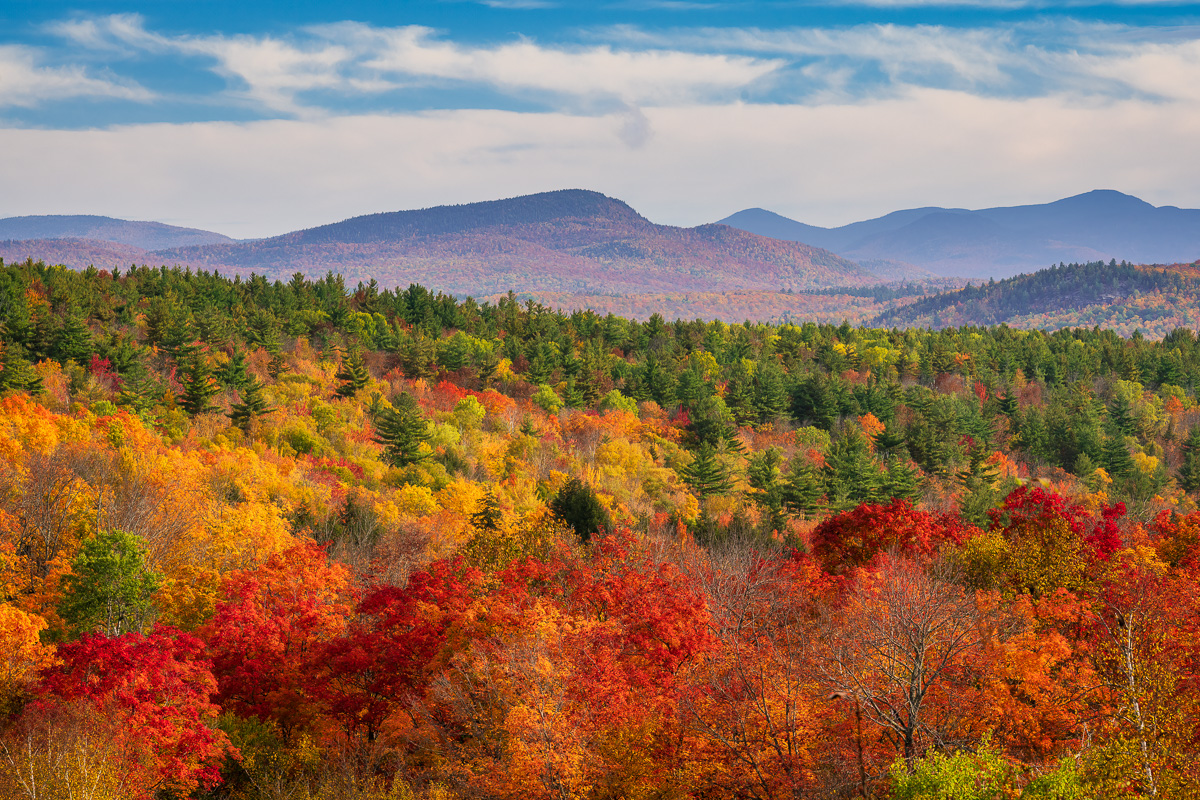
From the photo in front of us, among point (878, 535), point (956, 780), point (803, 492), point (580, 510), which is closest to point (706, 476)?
point (803, 492)

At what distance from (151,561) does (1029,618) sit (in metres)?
37.3

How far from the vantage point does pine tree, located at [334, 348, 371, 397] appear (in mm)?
87750

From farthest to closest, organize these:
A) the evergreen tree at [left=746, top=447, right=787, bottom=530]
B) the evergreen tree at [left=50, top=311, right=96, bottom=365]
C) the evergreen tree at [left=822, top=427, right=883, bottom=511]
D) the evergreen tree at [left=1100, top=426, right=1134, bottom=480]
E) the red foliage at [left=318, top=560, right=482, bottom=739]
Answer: the evergreen tree at [left=1100, top=426, right=1134, bottom=480], the evergreen tree at [left=822, top=427, right=883, bottom=511], the evergreen tree at [left=50, top=311, right=96, bottom=365], the evergreen tree at [left=746, top=447, right=787, bottom=530], the red foliage at [left=318, top=560, right=482, bottom=739]

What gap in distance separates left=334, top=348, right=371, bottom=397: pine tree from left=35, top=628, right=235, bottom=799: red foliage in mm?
62827

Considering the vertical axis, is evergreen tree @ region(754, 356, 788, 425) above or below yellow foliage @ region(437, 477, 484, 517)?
above

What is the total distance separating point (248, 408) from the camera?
7162 cm

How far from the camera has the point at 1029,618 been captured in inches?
1222

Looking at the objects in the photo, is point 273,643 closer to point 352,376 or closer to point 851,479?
point 851,479

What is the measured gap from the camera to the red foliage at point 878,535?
44.4 m

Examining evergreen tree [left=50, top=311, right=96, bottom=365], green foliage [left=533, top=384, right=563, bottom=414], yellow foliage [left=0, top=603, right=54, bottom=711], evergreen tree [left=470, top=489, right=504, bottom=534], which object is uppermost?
evergreen tree [left=50, top=311, right=96, bottom=365]

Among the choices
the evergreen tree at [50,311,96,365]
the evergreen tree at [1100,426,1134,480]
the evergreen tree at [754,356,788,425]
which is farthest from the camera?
the evergreen tree at [754,356,788,425]

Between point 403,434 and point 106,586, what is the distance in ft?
135

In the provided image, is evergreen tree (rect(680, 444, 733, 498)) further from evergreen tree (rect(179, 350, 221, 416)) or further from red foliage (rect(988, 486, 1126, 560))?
evergreen tree (rect(179, 350, 221, 416))

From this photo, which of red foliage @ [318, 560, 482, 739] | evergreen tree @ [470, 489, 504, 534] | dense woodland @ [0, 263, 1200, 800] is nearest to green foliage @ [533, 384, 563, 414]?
dense woodland @ [0, 263, 1200, 800]
